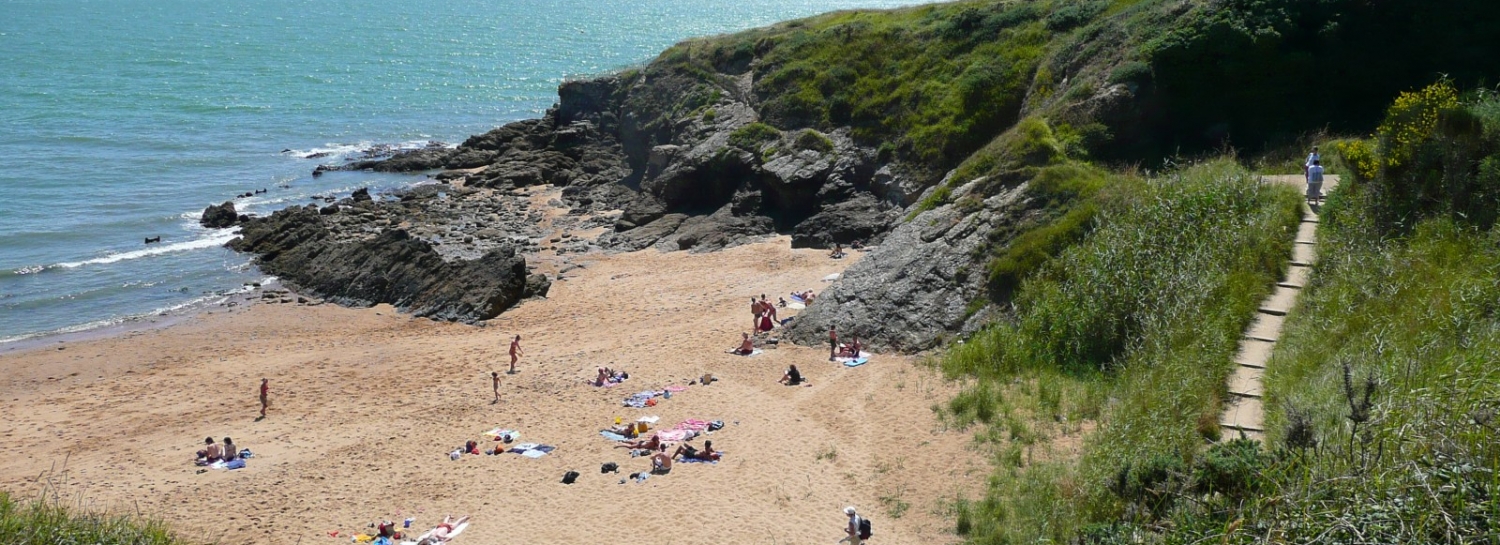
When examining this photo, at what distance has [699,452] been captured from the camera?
1814 centimetres

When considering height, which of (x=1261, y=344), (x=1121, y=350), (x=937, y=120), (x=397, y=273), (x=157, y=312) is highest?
(x=937, y=120)

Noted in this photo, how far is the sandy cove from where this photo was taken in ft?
53.5

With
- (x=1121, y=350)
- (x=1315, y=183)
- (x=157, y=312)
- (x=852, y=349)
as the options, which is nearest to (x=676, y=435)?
(x=852, y=349)

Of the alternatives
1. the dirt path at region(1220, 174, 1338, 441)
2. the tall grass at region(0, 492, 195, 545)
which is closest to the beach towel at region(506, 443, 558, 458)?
the tall grass at region(0, 492, 195, 545)

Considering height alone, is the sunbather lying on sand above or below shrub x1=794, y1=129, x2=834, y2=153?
below

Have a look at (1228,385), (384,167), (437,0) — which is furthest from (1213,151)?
(437,0)

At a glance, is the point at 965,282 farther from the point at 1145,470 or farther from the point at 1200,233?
the point at 1145,470

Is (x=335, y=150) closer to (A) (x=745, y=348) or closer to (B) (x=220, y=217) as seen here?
(B) (x=220, y=217)

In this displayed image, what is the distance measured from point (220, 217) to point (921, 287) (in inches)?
1104

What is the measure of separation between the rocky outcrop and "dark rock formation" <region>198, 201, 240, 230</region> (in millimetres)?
25019

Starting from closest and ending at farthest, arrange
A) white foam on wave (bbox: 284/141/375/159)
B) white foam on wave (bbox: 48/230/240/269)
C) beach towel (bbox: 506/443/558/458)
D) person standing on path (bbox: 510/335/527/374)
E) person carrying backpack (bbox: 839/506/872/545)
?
person carrying backpack (bbox: 839/506/872/545) → beach towel (bbox: 506/443/558/458) → person standing on path (bbox: 510/335/527/374) → white foam on wave (bbox: 48/230/240/269) → white foam on wave (bbox: 284/141/375/159)

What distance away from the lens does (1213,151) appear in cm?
2567

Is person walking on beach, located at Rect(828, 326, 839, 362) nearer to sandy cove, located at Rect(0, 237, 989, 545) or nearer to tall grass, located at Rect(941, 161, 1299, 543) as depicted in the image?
sandy cove, located at Rect(0, 237, 989, 545)

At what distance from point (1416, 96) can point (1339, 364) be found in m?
7.65
